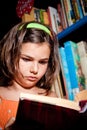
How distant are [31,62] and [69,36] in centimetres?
34

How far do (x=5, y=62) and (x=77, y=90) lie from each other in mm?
361

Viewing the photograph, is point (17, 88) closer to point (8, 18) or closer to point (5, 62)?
point (5, 62)

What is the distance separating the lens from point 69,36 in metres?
1.19

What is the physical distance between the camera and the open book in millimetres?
553

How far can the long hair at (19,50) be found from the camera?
1003mm

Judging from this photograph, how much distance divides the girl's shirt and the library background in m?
0.28

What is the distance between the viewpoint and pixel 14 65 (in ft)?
3.31

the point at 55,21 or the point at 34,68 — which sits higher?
the point at 55,21

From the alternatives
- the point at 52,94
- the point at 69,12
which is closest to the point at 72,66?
the point at 52,94

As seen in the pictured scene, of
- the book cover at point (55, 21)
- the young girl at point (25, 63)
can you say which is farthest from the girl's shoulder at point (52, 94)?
the book cover at point (55, 21)

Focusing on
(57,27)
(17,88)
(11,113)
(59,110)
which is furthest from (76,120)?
(57,27)

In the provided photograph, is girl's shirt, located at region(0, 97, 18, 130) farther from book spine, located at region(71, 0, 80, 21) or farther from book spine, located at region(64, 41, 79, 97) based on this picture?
book spine, located at region(71, 0, 80, 21)

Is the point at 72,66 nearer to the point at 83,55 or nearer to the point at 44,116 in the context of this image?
the point at 83,55

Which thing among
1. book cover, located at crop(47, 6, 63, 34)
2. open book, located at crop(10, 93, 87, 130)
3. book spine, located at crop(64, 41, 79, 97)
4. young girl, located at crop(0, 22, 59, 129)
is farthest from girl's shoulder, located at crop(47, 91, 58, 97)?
open book, located at crop(10, 93, 87, 130)
